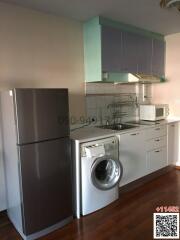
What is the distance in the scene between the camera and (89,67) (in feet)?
9.98

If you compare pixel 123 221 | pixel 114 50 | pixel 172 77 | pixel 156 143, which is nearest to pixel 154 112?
pixel 156 143

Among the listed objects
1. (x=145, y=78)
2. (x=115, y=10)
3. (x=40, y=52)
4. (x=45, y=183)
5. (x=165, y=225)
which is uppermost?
(x=115, y=10)

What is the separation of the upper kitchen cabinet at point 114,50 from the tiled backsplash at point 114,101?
326mm

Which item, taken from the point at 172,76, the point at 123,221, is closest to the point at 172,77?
the point at 172,76

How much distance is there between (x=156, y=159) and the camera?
340 cm

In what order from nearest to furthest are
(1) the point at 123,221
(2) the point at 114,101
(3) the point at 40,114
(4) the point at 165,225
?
(4) the point at 165,225, (3) the point at 40,114, (1) the point at 123,221, (2) the point at 114,101

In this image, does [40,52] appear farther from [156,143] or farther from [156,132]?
[156,143]

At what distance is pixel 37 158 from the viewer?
201 cm

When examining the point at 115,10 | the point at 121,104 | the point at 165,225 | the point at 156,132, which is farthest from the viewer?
the point at 121,104

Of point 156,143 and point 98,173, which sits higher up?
point 156,143

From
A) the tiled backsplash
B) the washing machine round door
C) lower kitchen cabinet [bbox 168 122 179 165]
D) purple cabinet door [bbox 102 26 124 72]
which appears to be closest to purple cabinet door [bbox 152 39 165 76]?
the tiled backsplash

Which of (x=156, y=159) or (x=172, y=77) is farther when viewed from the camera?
(x=172, y=77)

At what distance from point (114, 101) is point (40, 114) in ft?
6.07

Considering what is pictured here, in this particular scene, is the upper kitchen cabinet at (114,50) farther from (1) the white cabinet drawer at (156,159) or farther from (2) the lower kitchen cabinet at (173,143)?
(1) the white cabinet drawer at (156,159)
